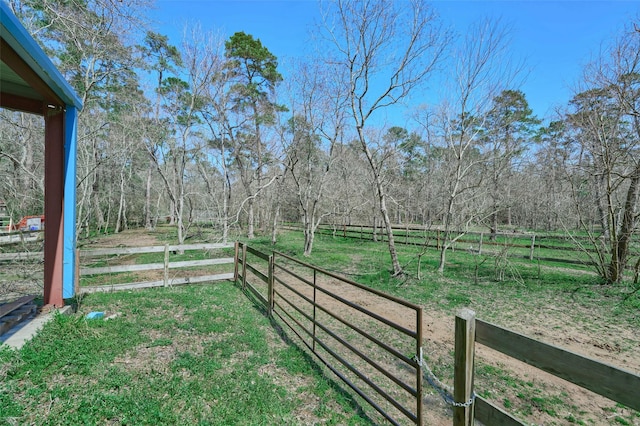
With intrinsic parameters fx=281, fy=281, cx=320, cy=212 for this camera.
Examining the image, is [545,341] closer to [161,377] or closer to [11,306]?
[161,377]

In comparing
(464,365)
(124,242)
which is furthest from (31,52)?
(124,242)

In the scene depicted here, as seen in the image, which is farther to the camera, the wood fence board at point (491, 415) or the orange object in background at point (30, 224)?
the orange object in background at point (30, 224)

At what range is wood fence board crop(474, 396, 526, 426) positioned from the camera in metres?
1.59

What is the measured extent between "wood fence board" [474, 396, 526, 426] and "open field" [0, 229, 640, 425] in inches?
47.2

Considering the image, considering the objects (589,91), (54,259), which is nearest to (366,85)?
(589,91)

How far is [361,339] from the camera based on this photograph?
4.58m

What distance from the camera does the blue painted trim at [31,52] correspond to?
237 centimetres

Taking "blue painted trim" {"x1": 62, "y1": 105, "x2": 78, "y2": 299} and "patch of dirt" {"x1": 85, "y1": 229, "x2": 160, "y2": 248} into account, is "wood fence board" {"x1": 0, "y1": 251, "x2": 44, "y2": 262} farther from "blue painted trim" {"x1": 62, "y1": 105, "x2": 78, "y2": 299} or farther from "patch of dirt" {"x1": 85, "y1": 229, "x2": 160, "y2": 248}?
"blue painted trim" {"x1": 62, "y1": 105, "x2": 78, "y2": 299}

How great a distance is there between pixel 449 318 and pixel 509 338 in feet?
14.4

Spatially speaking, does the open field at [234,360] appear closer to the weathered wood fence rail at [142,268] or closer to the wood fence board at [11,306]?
the weathered wood fence rail at [142,268]

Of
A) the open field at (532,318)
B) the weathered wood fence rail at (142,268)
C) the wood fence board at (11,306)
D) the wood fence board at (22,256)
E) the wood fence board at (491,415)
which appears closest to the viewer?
the wood fence board at (491,415)

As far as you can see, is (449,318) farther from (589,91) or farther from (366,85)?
(589,91)

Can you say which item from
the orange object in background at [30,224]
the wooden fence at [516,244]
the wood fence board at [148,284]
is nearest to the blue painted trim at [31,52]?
the wood fence board at [148,284]

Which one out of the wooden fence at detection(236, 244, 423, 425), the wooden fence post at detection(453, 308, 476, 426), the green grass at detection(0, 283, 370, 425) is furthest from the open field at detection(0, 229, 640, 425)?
the wooden fence post at detection(453, 308, 476, 426)
